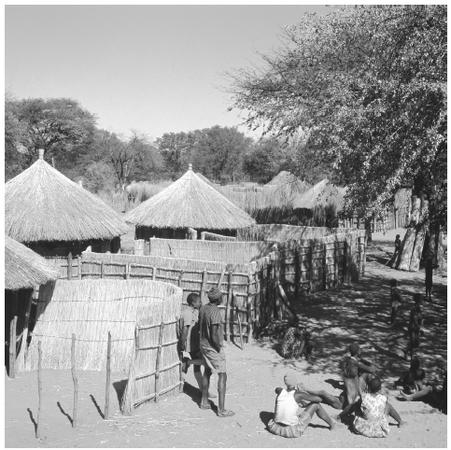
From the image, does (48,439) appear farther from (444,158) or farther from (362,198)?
(444,158)

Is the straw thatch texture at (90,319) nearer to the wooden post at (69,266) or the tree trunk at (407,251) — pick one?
the wooden post at (69,266)

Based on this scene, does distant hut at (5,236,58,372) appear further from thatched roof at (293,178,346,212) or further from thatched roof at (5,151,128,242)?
thatched roof at (293,178,346,212)

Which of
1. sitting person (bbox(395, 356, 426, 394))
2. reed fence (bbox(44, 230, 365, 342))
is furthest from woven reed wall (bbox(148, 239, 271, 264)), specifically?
sitting person (bbox(395, 356, 426, 394))

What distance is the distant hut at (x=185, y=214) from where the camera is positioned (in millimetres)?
18188

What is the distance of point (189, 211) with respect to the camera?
18281 millimetres

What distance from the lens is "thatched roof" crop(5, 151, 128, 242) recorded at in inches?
545

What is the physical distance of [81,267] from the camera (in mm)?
12438

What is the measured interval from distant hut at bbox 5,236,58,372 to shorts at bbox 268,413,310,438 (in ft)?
14.0

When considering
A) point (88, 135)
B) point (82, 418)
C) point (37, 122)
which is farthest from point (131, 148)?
point (82, 418)

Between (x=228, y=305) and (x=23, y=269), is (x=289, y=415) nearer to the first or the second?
(x=228, y=305)

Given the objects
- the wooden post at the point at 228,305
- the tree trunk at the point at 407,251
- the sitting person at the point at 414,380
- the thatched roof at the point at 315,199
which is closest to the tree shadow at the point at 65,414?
the wooden post at the point at 228,305

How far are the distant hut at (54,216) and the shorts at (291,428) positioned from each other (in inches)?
343

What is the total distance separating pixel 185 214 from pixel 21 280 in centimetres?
988

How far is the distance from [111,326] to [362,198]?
17.8 ft
